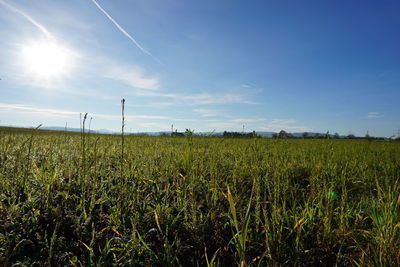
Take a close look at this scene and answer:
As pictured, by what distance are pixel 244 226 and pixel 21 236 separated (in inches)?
67.8

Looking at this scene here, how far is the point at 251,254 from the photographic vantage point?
1570 millimetres

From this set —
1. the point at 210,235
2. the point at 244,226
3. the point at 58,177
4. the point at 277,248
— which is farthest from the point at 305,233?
the point at 58,177

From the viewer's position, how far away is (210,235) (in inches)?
67.5

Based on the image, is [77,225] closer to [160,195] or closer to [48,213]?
[48,213]

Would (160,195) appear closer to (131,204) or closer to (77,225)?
(131,204)

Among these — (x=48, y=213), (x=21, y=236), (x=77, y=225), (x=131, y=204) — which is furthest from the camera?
(x=131, y=204)

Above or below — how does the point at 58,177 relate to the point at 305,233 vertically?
above

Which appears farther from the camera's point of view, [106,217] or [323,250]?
[106,217]

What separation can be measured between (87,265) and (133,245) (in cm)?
32

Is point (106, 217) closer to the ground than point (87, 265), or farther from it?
farther from it

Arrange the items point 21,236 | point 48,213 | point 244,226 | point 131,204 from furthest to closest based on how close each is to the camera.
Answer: point 131,204 < point 48,213 < point 21,236 < point 244,226

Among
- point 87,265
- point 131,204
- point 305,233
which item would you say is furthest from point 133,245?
point 305,233

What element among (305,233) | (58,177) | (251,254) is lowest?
(251,254)

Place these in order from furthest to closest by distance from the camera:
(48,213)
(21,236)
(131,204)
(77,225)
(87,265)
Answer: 1. (131,204)
2. (48,213)
3. (77,225)
4. (21,236)
5. (87,265)
